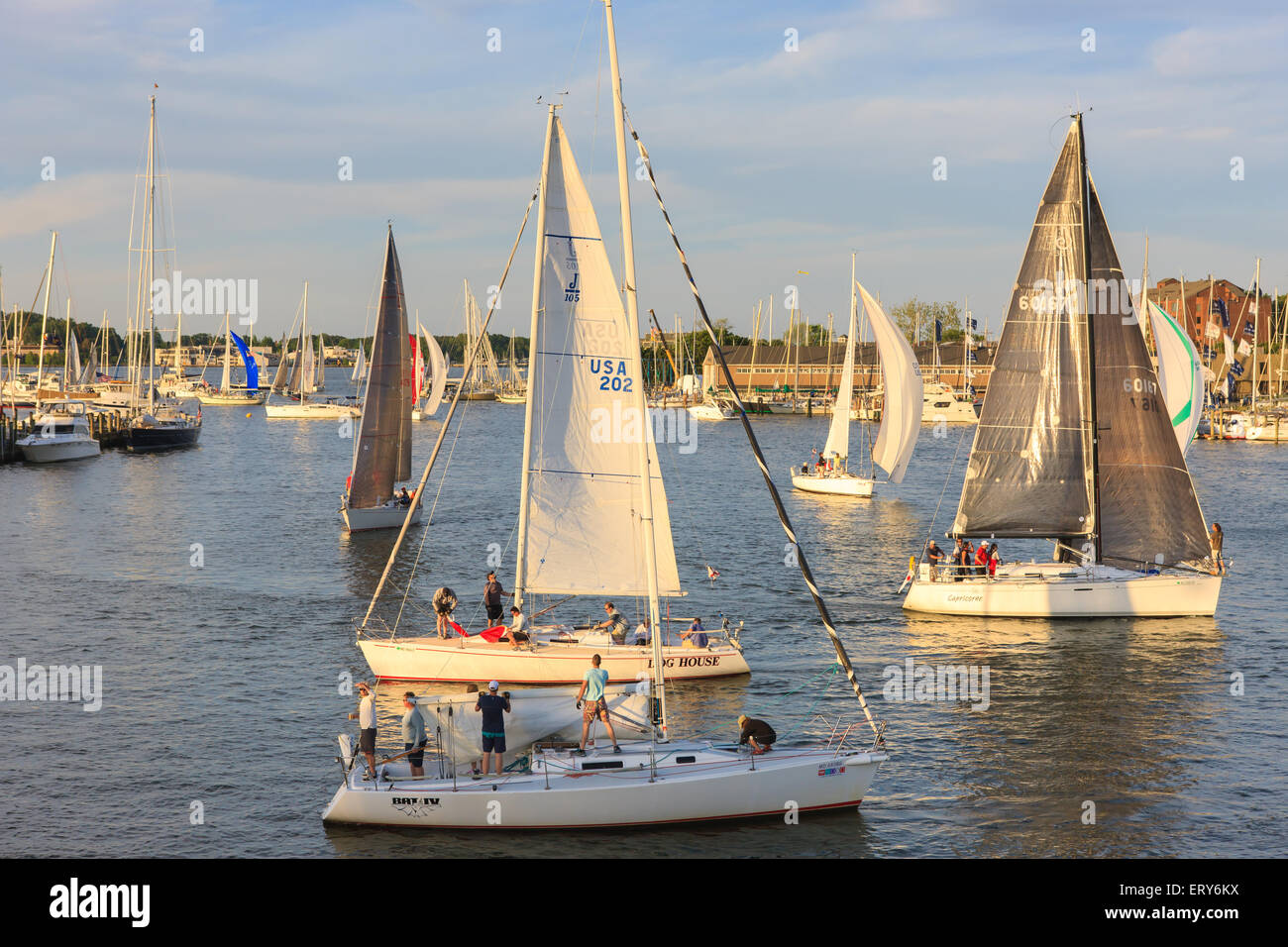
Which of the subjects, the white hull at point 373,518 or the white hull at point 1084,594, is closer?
the white hull at point 1084,594

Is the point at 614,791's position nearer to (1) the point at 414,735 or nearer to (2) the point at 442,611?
(1) the point at 414,735

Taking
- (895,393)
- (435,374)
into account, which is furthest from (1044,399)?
(435,374)

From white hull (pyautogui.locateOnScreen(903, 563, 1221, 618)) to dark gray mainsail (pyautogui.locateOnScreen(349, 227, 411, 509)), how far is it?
85.1 ft

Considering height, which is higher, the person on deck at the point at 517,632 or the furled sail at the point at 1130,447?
the furled sail at the point at 1130,447

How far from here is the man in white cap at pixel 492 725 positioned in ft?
67.2

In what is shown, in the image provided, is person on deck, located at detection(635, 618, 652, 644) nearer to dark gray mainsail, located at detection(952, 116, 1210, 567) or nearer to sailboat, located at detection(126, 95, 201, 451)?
dark gray mainsail, located at detection(952, 116, 1210, 567)

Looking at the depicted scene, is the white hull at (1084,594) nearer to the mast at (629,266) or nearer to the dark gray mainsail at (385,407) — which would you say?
the mast at (629,266)

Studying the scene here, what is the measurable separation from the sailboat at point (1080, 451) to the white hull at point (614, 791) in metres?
17.5

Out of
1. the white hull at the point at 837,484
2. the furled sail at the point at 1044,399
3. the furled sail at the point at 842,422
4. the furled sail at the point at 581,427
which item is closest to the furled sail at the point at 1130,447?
the furled sail at the point at 1044,399

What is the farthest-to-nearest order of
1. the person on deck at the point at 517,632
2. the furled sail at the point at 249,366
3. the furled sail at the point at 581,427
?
1. the furled sail at the point at 249,366
2. the person on deck at the point at 517,632
3. the furled sail at the point at 581,427

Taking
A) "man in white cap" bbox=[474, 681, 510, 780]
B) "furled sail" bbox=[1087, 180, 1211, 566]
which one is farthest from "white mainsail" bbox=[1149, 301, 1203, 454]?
"man in white cap" bbox=[474, 681, 510, 780]

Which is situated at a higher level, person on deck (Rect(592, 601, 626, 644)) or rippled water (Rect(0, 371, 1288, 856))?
person on deck (Rect(592, 601, 626, 644))

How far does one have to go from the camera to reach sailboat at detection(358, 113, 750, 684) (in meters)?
27.2
